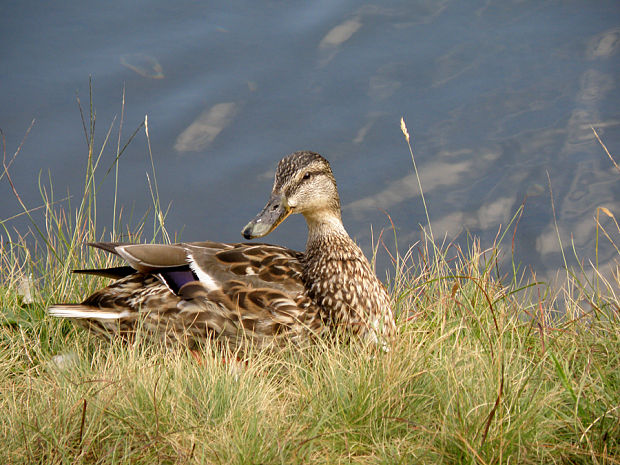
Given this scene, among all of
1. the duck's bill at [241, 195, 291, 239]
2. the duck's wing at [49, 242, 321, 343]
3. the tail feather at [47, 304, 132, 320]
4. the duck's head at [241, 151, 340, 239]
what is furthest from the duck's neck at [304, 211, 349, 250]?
the tail feather at [47, 304, 132, 320]

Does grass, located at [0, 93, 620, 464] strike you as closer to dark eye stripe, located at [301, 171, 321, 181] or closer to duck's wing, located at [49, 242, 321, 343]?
duck's wing, located at [49, 242, 321, 343]

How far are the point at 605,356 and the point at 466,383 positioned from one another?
84cm

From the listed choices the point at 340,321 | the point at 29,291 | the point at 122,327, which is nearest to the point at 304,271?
the point at 340,321

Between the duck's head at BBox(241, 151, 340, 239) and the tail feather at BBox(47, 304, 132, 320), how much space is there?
822 millimetres

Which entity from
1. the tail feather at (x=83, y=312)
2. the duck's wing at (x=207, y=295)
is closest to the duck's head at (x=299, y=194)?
the duck's wing at (x=207, y=295)

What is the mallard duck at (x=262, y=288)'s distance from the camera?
13.0 feet

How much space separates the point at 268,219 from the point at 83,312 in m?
1.09

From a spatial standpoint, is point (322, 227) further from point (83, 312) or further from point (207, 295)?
point (83, 312)

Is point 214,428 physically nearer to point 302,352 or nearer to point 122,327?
point 302,352

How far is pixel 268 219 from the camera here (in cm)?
402

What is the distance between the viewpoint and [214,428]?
9.83ft

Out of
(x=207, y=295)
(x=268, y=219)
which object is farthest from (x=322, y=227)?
(x=207, y=295)

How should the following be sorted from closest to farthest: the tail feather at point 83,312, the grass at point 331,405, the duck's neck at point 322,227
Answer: the grass at point 331,405, the tail feather at point 83,312, the duck's neck at point 322,227

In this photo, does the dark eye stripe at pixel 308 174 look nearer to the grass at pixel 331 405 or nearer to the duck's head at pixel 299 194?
the duck's head at pixel 299 194
